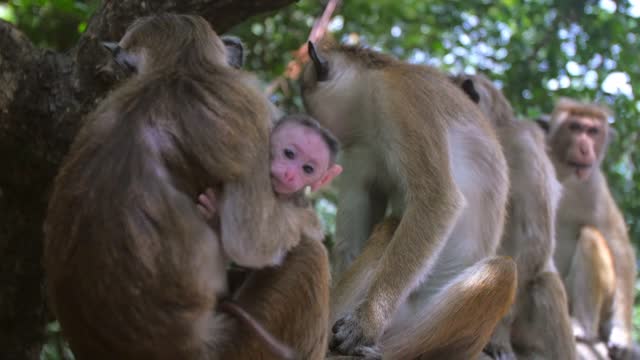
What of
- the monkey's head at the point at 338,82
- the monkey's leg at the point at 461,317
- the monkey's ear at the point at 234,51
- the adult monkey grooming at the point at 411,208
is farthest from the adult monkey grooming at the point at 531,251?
the monkey's ear at the point at 234,51

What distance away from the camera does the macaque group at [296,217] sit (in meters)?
3.26

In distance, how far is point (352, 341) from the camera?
4.21 meters

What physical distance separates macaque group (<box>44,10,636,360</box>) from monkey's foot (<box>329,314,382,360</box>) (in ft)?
0.04

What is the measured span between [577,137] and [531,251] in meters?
2.12

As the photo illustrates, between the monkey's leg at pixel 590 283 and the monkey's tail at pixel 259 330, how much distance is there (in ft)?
14.7

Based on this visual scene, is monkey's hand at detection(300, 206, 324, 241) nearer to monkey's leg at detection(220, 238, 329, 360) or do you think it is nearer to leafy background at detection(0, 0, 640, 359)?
monkey's leg at detection(220, 238, 329, 360)

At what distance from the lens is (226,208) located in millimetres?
3447

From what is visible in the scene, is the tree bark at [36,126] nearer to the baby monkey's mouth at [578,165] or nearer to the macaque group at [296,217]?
the macaque group at [296,217]

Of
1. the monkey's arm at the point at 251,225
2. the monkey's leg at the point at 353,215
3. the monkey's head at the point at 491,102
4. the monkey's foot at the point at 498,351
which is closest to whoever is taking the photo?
the monkey's arm at the point at 251,225

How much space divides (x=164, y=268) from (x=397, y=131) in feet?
5.59

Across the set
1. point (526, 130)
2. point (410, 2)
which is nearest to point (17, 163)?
point (526, 130)

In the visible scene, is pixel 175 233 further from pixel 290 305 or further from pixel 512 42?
pixel 512 42

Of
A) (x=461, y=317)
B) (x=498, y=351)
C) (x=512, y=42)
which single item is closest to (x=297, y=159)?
(x=461, y=317)

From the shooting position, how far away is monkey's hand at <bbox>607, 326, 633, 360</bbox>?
7.34 metres
